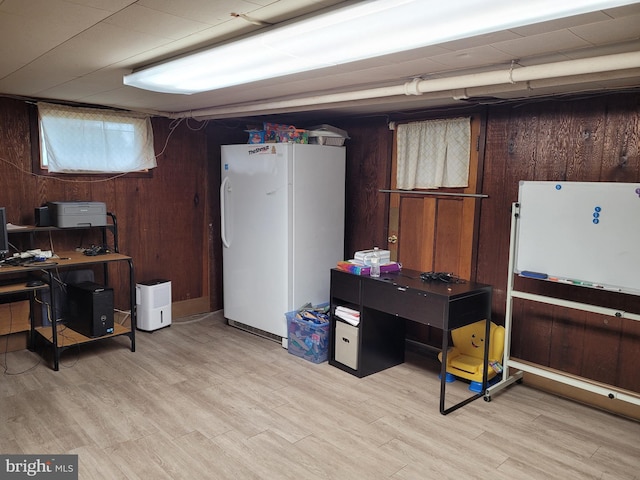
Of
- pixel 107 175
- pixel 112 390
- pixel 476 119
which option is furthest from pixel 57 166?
pixel 476 119

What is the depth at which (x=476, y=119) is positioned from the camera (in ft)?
12.4

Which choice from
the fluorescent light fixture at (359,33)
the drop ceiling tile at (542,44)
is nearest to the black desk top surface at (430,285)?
the drop ceiling tile at (542,44)

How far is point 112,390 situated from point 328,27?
2.82m

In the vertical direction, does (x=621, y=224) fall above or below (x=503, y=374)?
above

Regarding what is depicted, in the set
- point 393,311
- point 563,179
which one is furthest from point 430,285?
point 563,179

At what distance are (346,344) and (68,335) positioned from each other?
7.37 ft

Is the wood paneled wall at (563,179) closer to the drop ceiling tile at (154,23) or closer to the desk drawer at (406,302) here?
the desk drawer at (406,302)

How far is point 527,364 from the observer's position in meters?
3.34

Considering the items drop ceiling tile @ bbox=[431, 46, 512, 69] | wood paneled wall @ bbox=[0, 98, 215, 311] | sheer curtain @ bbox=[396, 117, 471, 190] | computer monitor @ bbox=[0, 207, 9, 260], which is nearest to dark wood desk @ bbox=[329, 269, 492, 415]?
sheer curtain @ bbox=[396, 117, 471, 190]

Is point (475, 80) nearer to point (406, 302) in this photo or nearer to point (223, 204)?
point (406, 302)

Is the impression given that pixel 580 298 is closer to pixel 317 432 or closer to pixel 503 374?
pixel 503 374

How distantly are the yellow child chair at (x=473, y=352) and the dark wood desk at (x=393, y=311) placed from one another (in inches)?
5.3

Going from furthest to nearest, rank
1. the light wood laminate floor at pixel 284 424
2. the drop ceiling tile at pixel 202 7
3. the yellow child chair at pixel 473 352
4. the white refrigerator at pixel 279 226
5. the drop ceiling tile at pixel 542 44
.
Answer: the white refrigerator at pixel 279 226 < the yellow child chair at pixel 473 352 < the light wood laminate floor at pixel 284 424 < the drop ceiling tile at pixel 542 44 < the drop ceiling tile at pixel 202 7

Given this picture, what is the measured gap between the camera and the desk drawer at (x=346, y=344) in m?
3.70
